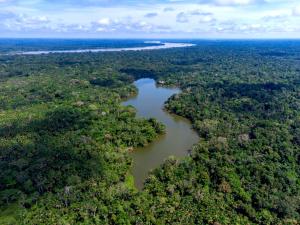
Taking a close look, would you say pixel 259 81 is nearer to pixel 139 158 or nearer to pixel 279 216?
pixel 139 158

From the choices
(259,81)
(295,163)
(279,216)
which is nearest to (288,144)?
(295,163)

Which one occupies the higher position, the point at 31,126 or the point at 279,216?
the point at 31,126

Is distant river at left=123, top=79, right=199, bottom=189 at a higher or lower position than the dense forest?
lower

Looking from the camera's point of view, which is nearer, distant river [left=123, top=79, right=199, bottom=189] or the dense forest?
the dense forest

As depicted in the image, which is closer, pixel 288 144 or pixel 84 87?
pixel 288 144

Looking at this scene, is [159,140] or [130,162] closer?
[130,162]
